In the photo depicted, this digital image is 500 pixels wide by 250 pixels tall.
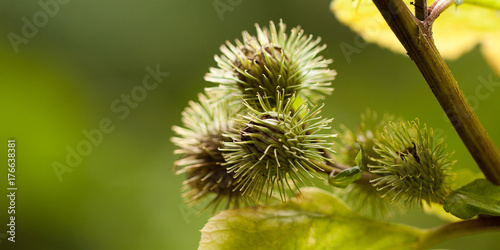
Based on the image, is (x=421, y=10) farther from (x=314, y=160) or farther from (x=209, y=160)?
(x=209, y=160)

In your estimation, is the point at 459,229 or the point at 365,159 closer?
the point at 459,229

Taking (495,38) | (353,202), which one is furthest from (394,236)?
(495,38)

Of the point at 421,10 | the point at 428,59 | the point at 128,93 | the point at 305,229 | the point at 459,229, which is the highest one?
the point at 128,93

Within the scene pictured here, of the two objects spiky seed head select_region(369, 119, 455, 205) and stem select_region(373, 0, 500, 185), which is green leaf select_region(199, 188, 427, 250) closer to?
spiky seed head select_region(369, 119, 455, 205)

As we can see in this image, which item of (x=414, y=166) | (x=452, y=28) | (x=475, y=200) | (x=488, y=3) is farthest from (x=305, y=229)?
(x=452, y=28)

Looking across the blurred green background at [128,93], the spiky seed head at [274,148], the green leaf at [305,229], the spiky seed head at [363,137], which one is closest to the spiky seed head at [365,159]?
the spiky seed head at [363,137]

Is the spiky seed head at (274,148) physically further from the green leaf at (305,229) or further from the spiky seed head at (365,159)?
the spiky seed head at (365,159)
